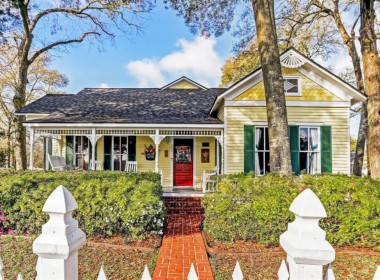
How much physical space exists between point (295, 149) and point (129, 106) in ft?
25.6

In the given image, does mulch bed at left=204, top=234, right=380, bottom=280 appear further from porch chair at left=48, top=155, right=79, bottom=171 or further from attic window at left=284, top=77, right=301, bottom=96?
porch chair at left=48, top=155, right=79, bottom=171

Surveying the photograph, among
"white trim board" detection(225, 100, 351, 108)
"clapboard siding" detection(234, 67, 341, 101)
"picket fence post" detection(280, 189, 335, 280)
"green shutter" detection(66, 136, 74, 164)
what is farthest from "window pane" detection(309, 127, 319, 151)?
"green shutter" detection(66, 136, 74, 164)

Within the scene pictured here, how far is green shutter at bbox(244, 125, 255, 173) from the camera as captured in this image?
10.2 meters

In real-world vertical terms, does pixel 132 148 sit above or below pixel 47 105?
below

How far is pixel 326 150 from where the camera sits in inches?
399

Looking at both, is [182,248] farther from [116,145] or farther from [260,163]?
[116,145]

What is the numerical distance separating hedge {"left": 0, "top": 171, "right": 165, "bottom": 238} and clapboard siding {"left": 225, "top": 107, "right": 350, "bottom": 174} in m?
4.85

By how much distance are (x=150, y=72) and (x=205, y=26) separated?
19.5m

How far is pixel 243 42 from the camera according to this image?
1488cm

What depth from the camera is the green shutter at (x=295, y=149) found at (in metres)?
10.1

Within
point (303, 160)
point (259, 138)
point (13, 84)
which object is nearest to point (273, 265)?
point (259, 138)

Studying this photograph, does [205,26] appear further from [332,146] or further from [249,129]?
[332,146]

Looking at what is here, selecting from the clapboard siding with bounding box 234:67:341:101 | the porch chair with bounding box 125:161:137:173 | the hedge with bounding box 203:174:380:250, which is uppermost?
the clapboard siding with bounding box 234:67:341:101

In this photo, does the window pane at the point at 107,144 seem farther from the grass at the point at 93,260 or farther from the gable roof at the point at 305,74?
the grass at the point at 93,260
